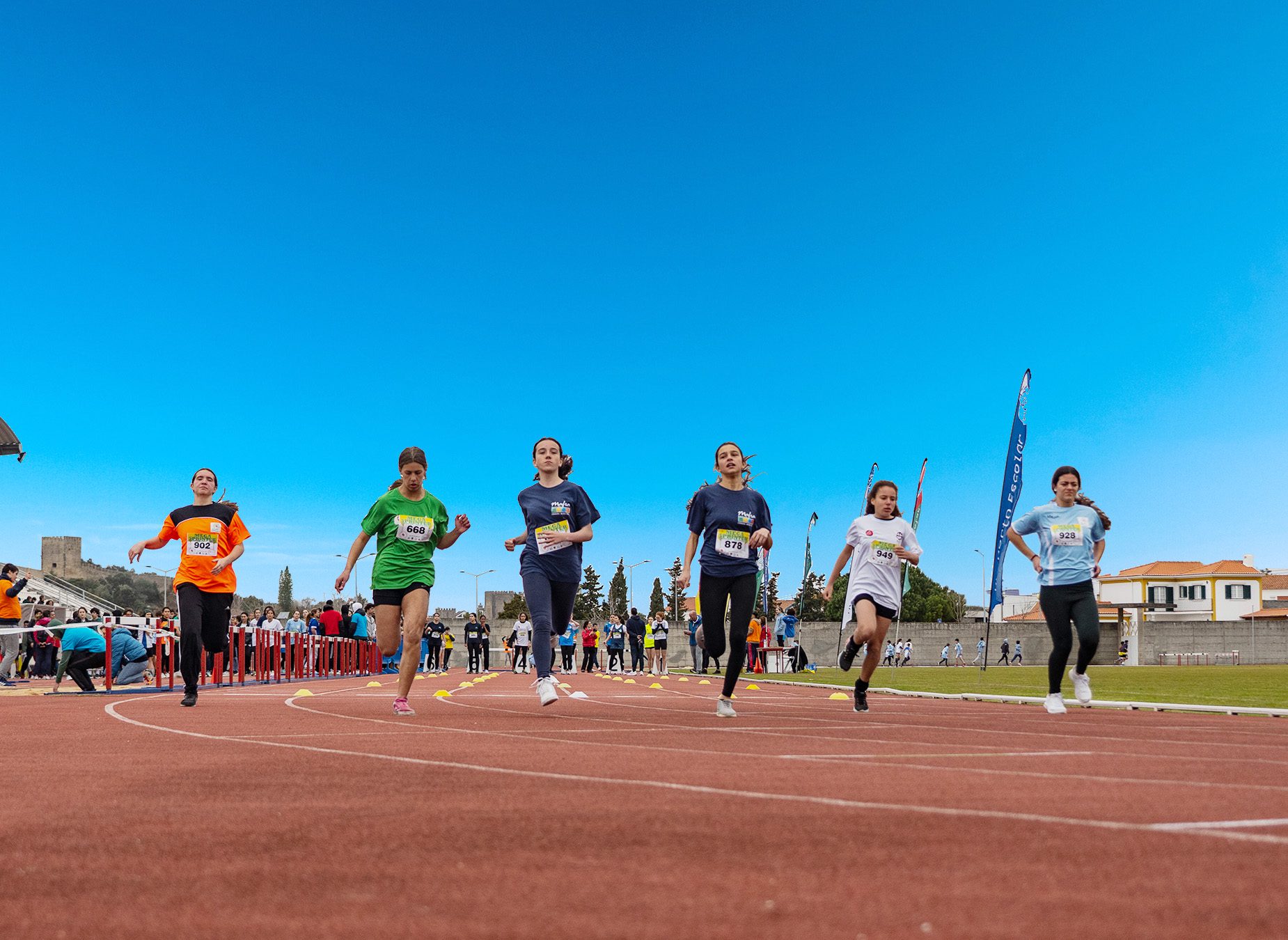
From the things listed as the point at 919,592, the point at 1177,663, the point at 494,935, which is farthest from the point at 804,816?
the point at 919,592

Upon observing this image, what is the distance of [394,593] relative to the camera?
8.60 meters

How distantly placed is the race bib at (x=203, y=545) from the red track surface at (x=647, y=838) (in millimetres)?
3704

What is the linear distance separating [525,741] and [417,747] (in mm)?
600

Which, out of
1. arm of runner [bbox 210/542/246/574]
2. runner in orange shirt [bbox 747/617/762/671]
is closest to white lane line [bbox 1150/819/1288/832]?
arm of runner [bbox 210/542/246/574]

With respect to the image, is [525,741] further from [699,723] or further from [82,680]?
[82,680]

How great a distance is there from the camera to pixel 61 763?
5.37m

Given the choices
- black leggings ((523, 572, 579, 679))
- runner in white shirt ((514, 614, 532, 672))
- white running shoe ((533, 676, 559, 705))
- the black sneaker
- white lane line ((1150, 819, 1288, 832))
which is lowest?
runner in white shirt ((514, 614, 532, 672))

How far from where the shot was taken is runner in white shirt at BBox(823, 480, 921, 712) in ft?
29.8

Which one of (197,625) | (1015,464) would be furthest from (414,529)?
(1015,464)

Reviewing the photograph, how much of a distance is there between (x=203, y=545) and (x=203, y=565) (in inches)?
6.8

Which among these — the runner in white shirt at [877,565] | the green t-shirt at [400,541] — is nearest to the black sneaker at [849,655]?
the runner in white shirt at [877,565]

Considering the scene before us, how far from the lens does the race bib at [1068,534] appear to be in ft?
31.3

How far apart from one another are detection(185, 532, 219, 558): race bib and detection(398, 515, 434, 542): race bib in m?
2.31

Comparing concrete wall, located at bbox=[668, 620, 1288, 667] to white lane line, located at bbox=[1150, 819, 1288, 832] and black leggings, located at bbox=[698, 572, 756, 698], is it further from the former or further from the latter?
white lane line, located at bbox=[1150, 819, 1288, 832]
